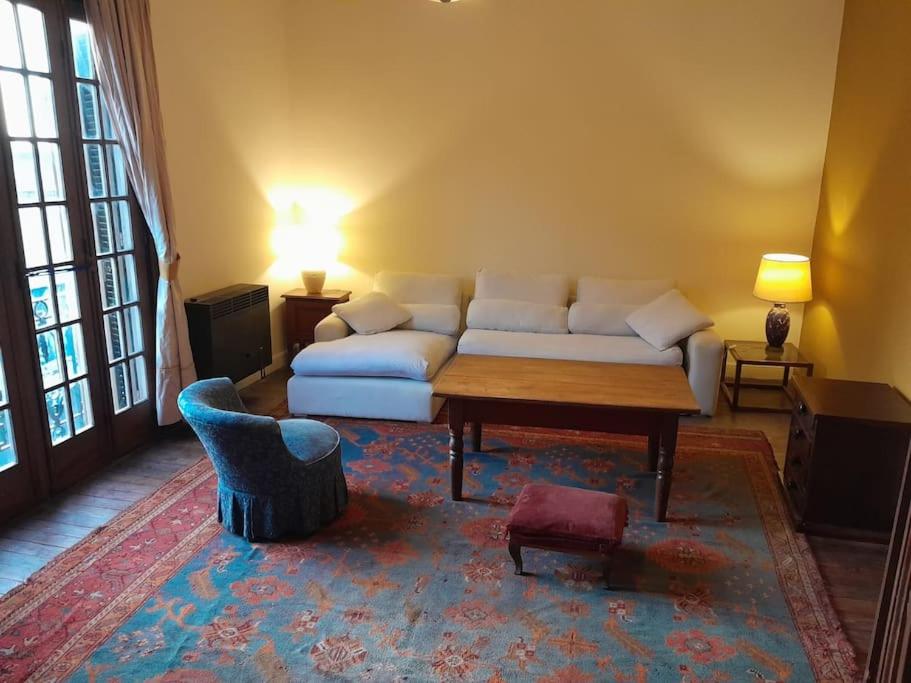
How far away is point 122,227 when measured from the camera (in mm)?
3852

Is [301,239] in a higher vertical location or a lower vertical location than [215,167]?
lower

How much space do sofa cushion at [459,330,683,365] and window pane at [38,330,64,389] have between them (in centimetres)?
247

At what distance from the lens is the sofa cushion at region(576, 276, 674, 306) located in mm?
5156

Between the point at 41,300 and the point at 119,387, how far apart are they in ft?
2.49

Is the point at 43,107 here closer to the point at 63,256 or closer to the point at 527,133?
the point at 63,256

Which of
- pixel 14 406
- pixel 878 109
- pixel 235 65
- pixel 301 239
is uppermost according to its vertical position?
pixel 235 65

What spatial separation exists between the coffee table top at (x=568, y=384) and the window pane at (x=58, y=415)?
6.30 feet

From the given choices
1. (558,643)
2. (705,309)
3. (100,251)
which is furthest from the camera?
(705,309)

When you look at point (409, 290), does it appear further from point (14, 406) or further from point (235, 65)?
point (14, 406)

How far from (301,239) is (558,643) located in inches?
168

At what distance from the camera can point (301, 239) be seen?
5859 millimetres

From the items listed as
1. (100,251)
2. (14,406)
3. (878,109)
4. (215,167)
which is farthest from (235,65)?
(878,109)

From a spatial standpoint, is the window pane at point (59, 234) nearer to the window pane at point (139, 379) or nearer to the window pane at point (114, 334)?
the window pane at point (114, 334)

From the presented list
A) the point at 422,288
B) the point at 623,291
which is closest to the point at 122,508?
the point at 422,288
